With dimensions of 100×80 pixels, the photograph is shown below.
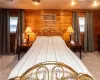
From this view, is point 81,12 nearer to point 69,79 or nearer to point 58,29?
point 58,29

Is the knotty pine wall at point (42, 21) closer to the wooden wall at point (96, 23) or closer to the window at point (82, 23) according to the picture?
the window at point (82, 23)

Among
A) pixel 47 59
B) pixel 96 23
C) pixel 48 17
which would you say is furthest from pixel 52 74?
pixel 96 23

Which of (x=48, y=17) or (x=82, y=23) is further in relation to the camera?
(x=82, y=23)

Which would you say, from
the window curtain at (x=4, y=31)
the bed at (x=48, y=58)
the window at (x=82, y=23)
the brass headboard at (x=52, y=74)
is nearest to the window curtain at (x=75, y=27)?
the window at (x=82, y=23)

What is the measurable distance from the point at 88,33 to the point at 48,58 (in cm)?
393

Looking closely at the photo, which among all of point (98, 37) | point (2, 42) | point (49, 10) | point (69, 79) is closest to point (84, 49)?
point (98, 37)

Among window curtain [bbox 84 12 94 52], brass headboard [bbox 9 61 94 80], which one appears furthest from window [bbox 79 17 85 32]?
brass headboard [bbox 9 61 94 80]

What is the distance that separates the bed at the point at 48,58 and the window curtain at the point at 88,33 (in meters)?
1.34

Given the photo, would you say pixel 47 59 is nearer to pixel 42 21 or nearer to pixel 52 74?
pixel 52 74

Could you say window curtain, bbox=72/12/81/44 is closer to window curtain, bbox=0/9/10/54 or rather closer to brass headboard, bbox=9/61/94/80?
window curtain, bbox=0/9/10/54

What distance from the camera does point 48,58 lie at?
2.40 metres

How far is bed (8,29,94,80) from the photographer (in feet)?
5.50

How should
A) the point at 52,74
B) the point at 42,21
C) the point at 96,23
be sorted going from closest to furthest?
1. the point at 52,74
2. the point at 42,21
3. the point at 96,23

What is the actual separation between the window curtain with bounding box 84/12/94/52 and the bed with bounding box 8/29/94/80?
1341 mm
